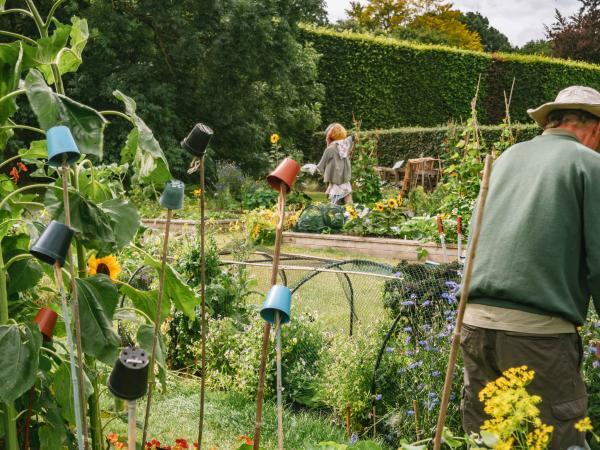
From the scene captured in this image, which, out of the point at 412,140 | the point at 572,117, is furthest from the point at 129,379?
the point at 412,140

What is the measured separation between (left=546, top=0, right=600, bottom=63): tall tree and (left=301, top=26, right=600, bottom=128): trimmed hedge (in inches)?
251

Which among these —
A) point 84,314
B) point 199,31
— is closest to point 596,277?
point 84,314

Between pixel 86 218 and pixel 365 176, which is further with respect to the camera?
pixel 365 176

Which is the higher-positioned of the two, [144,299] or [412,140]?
[412,140]

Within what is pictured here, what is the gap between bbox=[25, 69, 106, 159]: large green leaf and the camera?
4.98 feet

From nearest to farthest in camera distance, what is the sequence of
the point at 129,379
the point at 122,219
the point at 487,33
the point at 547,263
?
the point at 129,379 < the point at 122,219 < the point at 547,263 < the point at 487,33

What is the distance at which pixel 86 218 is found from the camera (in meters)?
1.77

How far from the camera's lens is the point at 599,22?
31.9m

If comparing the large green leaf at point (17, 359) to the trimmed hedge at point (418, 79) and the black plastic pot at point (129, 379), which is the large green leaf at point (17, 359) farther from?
the trimmed hedge at point (418, 79)

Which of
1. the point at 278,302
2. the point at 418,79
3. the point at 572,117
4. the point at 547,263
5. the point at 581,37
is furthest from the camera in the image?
the point at 581,37

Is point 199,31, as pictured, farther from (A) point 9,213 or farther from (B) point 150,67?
(A) point 9,213

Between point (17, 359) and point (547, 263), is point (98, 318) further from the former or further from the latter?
point (547, 263)

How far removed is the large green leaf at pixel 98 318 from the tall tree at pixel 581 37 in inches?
1287

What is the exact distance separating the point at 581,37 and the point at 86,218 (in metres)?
34.0
